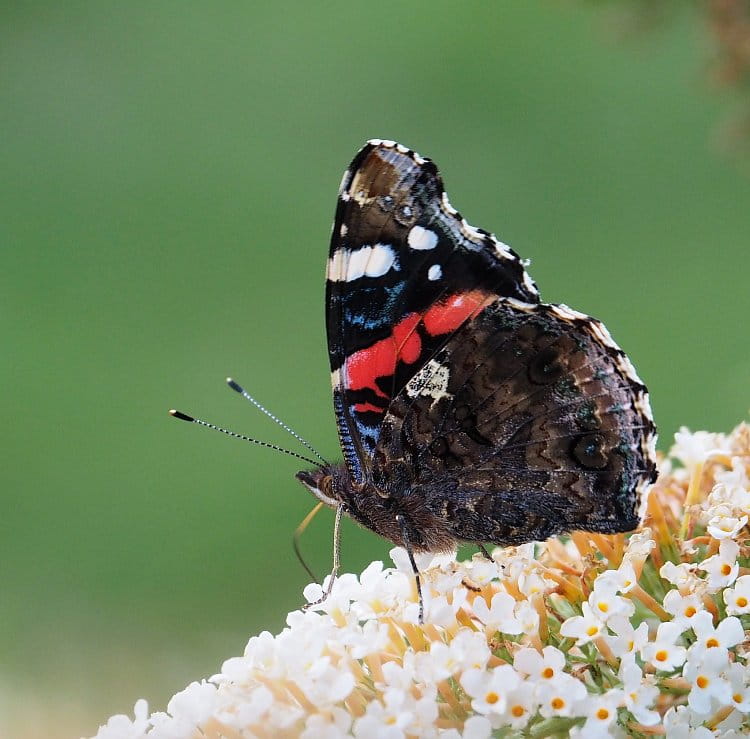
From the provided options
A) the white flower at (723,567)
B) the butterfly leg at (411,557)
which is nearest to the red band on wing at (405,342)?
the butterfly leg at (411,557)

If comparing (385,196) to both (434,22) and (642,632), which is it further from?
(434,22)

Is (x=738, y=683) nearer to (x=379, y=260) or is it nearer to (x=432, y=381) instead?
(x=432, y=381)

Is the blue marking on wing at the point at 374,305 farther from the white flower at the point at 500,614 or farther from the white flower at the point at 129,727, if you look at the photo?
the white flower at the point at 129,727

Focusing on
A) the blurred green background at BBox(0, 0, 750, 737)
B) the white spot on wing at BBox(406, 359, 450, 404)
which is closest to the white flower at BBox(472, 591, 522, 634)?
the white spot on wing at BBox(406, 359, 450, 404)

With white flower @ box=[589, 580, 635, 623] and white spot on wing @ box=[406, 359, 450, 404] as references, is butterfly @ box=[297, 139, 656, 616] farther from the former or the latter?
white flower @ box=[589, 580, 635, 623]

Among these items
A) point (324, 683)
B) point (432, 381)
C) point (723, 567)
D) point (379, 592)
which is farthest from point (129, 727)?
point (723, 567)
